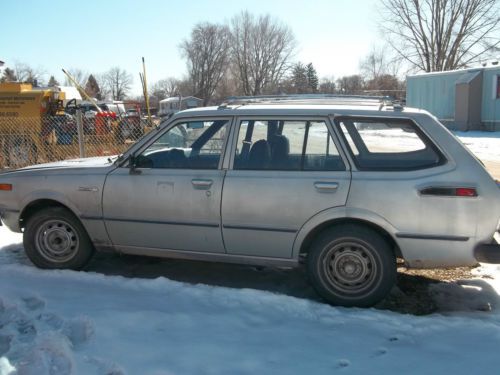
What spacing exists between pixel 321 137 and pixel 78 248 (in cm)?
263

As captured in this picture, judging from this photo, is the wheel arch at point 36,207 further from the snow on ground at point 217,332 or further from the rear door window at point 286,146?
the rear door window at point 286,146

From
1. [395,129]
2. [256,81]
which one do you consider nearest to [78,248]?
[395,129]

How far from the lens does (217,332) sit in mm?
3654

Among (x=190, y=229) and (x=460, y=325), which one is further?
(x=190, y=229)

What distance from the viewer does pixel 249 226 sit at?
4.44 meters

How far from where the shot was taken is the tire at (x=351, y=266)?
4184 millimetres

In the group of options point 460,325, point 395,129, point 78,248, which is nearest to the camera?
point 460,325

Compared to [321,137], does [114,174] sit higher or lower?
lower

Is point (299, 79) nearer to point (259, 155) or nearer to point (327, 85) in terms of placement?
point (327, 85)

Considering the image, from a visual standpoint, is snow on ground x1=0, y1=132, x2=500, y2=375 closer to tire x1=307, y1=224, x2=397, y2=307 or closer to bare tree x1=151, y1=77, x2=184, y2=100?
tire x1=307, y1=224, x2=397, y2=307

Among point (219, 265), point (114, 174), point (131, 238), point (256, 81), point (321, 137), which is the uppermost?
point (256, 81)

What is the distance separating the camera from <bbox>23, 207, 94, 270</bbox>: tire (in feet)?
16.6

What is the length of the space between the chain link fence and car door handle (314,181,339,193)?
8444 millimetres

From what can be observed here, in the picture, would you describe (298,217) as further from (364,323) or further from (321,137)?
(364,323)
